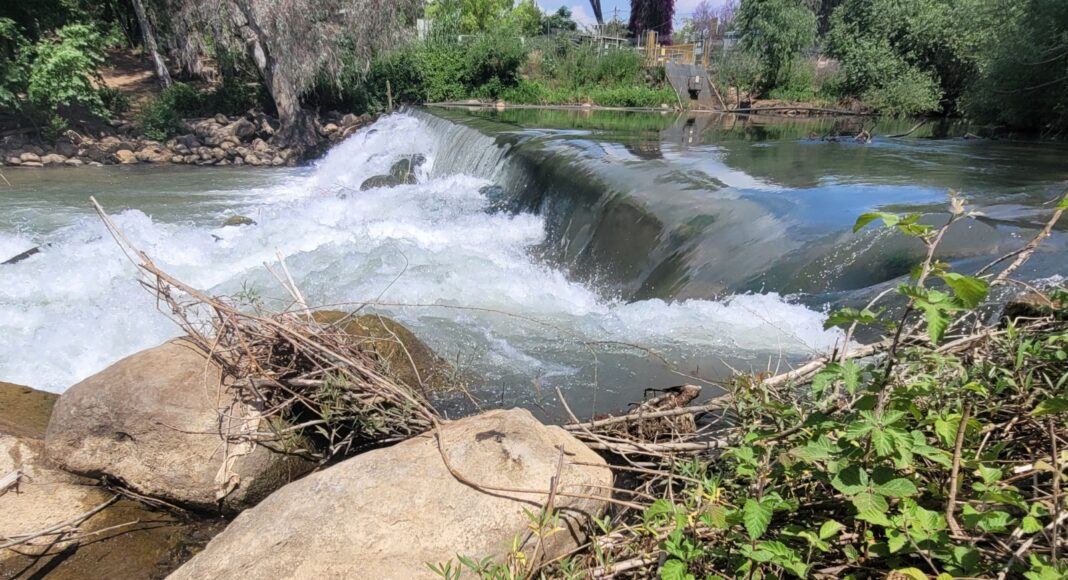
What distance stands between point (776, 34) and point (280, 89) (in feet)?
71.5

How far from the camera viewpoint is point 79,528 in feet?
9.32

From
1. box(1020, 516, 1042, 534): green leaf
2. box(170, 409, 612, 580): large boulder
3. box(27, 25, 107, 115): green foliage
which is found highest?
box(27, 25, 107, 115): green foliage

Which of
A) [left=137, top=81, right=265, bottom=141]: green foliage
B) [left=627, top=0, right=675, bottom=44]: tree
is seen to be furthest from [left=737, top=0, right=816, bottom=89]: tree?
[left=137, top=81, right=265, bottom=141]: green foliage

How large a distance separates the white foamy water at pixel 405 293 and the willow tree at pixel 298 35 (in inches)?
282

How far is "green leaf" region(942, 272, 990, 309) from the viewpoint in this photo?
1.57 meters

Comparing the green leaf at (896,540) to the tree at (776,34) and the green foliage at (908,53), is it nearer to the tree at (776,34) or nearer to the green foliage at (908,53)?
the green foliage at (908,53)

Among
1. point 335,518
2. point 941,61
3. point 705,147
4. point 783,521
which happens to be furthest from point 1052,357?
point 941,61

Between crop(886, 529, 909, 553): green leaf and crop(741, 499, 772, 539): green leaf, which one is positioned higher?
crop(886, 529, 909, 553): green leaf

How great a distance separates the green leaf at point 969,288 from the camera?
157 cm

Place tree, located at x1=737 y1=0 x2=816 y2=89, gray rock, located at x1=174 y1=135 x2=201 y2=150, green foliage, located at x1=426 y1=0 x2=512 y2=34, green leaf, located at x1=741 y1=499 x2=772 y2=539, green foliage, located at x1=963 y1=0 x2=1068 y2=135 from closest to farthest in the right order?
green leaf, located at x1=741 y1=499 x2=772 y2=539 < green foliage, located at x1=963 y1=0 x2=1068 y2=135 < gray rock, located at x1=174 y1=135 x2=201 y2=150 < tree, located at x1=737 y1=0 x2=816 y2=89 < green foliage, located at x1=426 y1=0 x2=512 y2=34

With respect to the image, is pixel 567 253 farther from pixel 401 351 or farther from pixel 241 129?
pixel 241 129

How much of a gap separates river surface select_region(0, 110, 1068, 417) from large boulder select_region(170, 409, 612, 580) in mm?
1217

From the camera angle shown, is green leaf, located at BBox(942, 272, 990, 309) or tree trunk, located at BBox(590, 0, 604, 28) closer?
green leaf, located at BBox(942, 272, 990, 309)

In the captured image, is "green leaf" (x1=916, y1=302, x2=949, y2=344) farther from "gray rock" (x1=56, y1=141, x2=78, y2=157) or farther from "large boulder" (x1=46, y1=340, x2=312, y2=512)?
"gray rock" (x1=56, y1=141, x2=78, y2=157)
